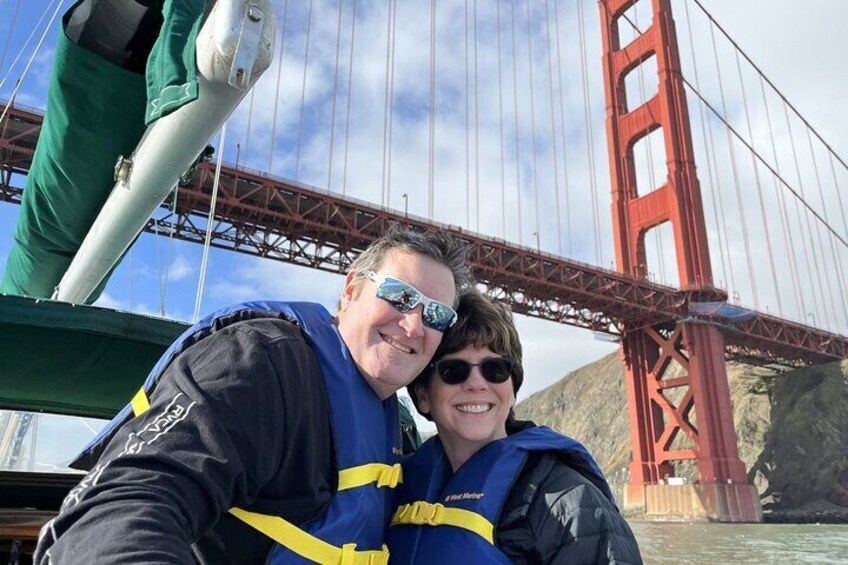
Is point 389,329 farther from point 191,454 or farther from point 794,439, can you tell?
point 794,439

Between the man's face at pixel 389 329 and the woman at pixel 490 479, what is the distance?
0.27 m

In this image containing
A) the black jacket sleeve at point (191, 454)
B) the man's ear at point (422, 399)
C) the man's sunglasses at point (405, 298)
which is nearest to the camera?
the black jacket sleeve at point (191, 454)

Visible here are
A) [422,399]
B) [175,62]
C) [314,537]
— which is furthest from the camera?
[422,399]

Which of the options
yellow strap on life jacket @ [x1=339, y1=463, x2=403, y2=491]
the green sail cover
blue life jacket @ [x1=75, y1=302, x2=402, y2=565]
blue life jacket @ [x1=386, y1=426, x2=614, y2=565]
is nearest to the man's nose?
blue life jacket @ [x1=75, y1=302, x2=402, y2=565]

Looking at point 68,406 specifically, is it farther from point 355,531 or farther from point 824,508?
point 824,508

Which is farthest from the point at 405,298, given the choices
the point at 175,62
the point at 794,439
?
the point at 794,439

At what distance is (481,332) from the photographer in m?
1.53

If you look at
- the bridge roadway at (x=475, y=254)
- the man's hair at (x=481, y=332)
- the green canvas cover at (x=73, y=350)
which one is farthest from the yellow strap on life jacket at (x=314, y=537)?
the bridge roadway at (x=475, y=254)

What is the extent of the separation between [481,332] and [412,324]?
1.11 feet

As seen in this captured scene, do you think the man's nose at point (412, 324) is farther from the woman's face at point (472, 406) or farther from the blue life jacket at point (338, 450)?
the woman's face at point (472, 406)

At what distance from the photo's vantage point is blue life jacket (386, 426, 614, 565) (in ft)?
4.33

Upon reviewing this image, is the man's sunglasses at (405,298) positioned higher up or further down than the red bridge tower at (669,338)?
further down

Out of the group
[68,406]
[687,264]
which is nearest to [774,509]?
[687,264]

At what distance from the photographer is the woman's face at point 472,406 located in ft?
4.95
